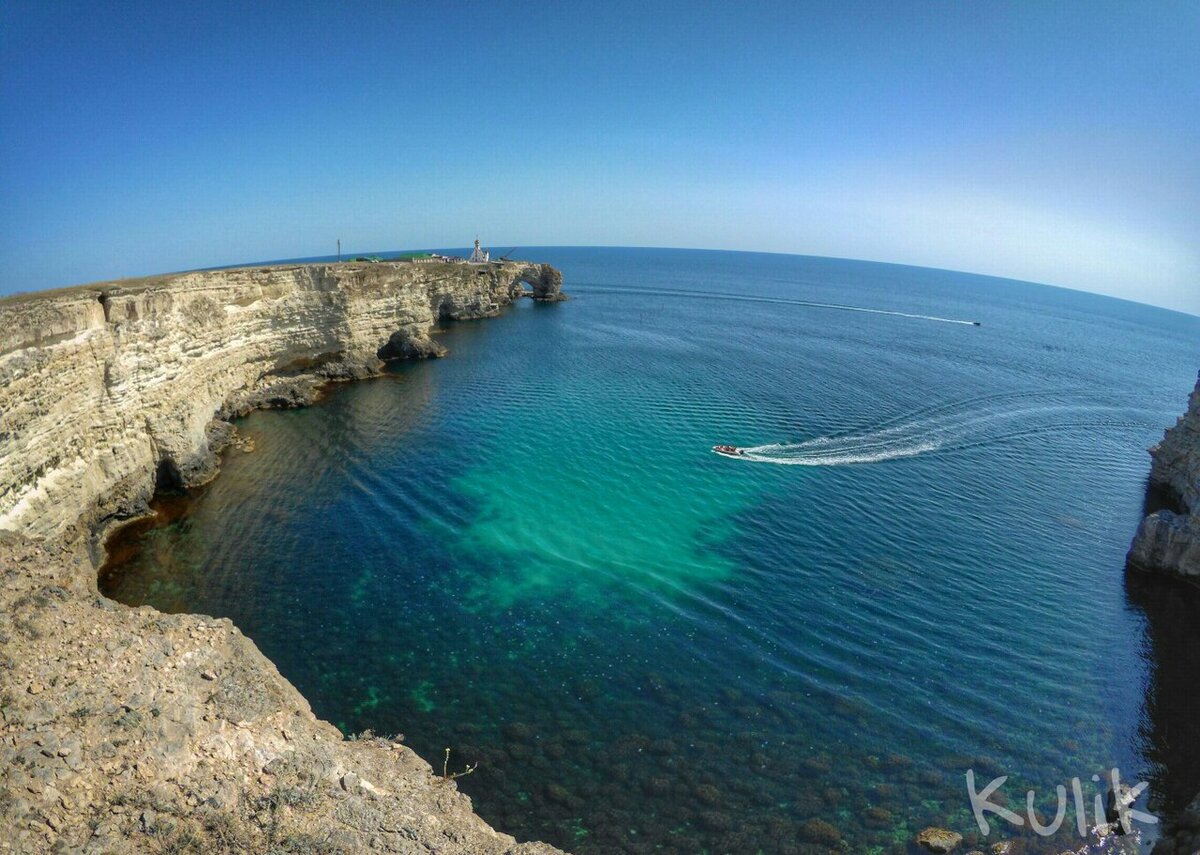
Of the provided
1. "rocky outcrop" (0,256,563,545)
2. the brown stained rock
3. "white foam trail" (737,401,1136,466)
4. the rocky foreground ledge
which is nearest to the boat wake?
"white foam trail" (737,401,1136,466)

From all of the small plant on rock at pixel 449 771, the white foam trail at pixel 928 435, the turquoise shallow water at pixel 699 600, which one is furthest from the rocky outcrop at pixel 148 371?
the white foam trail at pixel 928 435

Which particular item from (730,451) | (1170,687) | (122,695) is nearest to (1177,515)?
(1170,687)

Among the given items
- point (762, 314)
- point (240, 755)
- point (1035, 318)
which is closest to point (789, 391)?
point (240, 755)

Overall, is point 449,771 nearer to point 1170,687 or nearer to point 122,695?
point 122,695

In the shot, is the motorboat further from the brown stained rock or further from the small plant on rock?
the small plant on rock

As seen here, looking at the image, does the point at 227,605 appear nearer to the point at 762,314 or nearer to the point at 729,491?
the point at 729,491

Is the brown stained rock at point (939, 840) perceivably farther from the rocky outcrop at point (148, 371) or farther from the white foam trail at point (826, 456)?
the rocky outcrop at point (148, 371)

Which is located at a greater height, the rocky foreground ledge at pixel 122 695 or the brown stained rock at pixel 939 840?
the rocky foreground ledge at pixel 122 695
